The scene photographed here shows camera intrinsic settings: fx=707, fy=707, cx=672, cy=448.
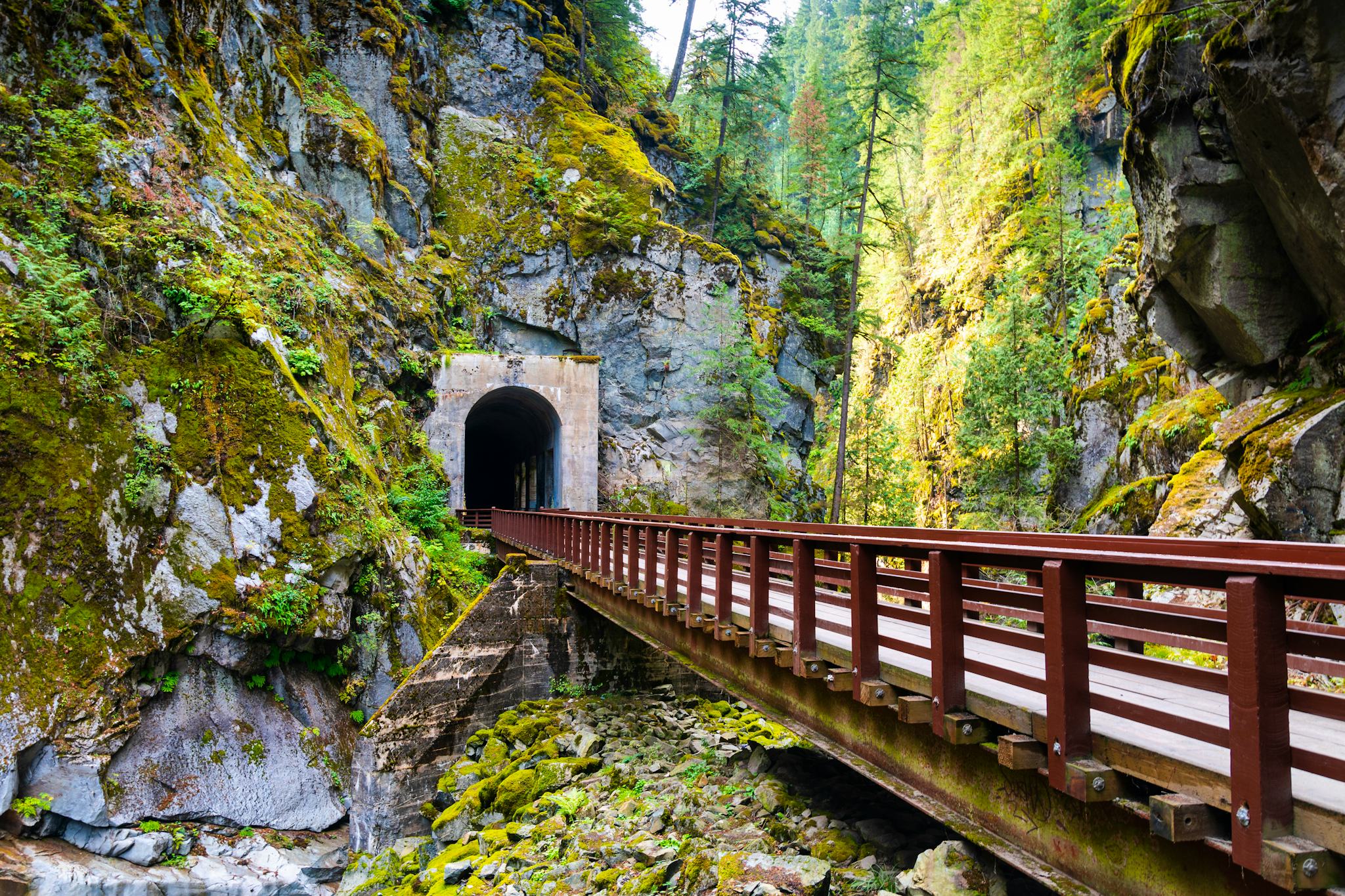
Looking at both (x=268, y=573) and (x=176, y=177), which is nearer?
(x=268, y=573)

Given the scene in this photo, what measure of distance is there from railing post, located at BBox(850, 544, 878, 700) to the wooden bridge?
1cm

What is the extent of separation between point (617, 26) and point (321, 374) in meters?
31.2

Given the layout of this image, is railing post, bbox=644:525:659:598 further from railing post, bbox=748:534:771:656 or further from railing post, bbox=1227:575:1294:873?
railing post, bbox=1227:575:1294:873

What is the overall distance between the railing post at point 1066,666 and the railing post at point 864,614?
3.99 ft

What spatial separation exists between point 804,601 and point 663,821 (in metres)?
3.84

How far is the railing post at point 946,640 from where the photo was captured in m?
3.50

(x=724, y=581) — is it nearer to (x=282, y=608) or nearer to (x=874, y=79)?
(x=282, y=608)

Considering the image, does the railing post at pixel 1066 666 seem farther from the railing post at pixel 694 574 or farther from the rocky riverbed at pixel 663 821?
the railing post at pixel 694 574

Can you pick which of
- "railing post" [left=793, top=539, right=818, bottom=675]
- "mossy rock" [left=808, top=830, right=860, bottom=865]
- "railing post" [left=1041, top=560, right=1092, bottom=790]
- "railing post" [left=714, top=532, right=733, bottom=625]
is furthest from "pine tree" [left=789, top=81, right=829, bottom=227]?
"railing post" [left=1041, top=560, right=1092, bottom=790]

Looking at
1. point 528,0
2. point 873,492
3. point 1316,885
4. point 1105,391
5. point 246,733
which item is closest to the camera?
point 1316,885

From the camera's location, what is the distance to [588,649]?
12.8 metres

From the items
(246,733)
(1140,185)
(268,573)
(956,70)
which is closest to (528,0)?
(956,70)

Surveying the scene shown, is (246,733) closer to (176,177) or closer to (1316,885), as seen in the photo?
(176,177)

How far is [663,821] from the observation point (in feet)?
23.9
